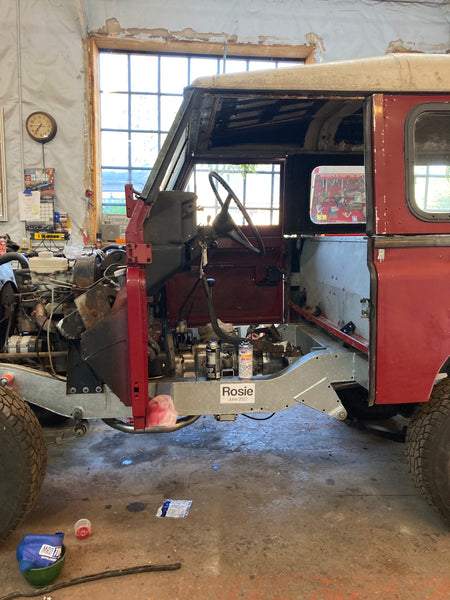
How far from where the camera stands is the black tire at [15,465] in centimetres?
210

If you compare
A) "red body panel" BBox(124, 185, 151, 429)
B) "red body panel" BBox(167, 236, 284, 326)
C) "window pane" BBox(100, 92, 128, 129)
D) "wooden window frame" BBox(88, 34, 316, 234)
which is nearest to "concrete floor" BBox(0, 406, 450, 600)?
"red body panel" BBox(124, 185, 151, 429)

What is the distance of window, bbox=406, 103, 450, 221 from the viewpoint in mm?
2090

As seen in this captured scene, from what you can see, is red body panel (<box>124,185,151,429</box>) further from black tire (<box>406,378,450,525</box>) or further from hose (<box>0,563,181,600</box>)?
black tire (<box>406,378,450,525</box>)

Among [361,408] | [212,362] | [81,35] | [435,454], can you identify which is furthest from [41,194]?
[435,454]

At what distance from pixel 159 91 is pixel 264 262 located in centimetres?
409

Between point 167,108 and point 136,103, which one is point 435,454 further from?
point 136,103

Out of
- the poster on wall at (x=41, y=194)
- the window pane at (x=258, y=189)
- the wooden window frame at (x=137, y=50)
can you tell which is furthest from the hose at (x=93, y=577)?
the poster on wall at (x=41, y=194)

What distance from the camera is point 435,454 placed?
2.22 metres

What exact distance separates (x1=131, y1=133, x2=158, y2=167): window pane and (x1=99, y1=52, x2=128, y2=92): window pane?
677 millimetres

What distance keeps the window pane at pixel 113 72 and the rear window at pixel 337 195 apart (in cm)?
413

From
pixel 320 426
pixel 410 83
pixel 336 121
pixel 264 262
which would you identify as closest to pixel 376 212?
pixel 410 83

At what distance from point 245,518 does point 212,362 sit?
89cm

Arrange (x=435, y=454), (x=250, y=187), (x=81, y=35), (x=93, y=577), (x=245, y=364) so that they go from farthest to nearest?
(x=81, y=35)
(x=250, y=187)
(x=245, y=364)
(x=435, y=454)
(x=93, y=577)

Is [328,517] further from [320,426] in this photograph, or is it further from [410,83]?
[410,83]
